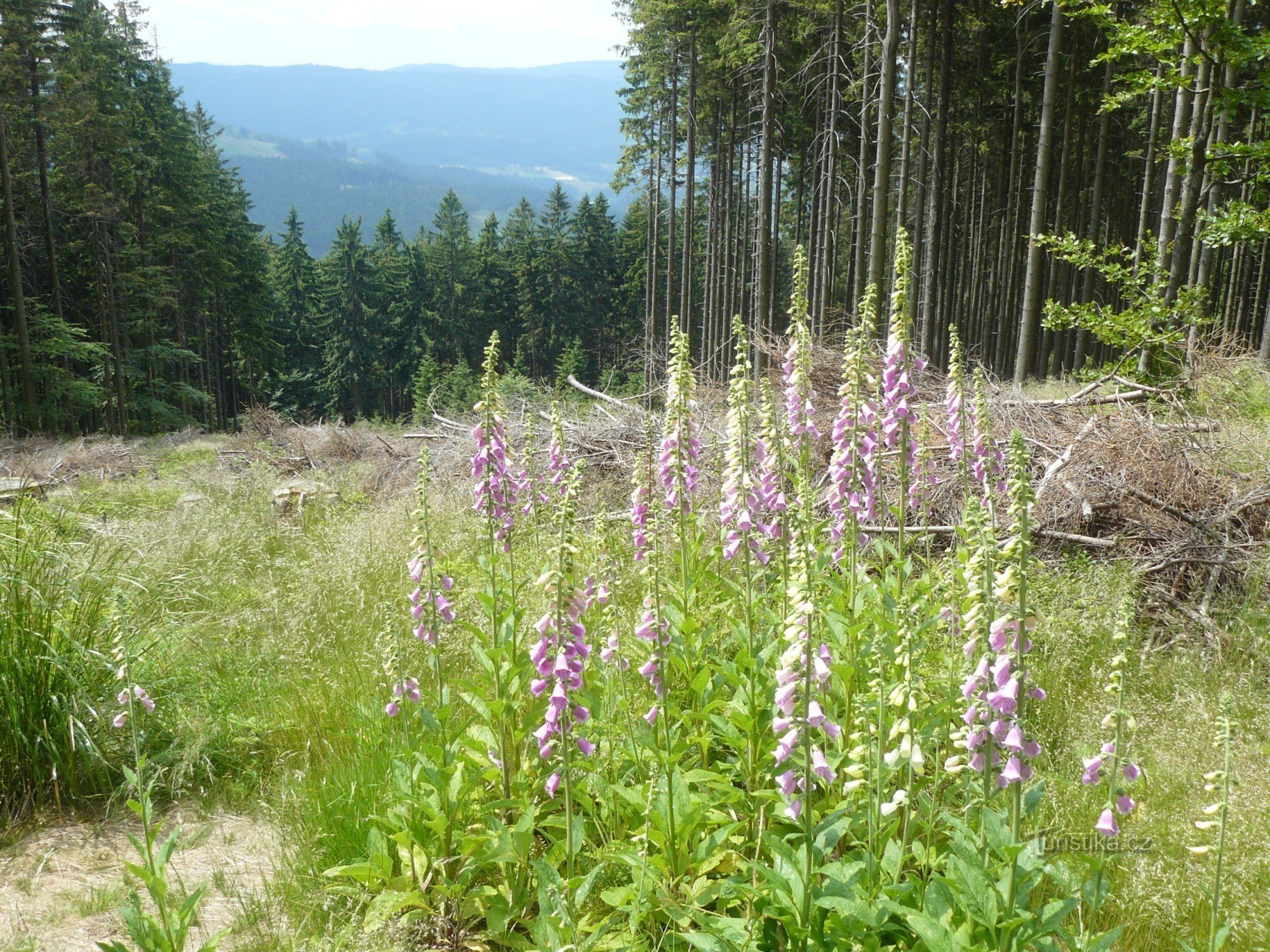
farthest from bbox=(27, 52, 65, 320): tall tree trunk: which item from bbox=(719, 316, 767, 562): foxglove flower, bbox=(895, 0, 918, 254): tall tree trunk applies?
bbox=(719, 316, 767, 562): foxglove flower

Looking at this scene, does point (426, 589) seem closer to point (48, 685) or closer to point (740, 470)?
point (740, 470)

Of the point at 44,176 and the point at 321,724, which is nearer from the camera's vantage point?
A: the point at 321,724

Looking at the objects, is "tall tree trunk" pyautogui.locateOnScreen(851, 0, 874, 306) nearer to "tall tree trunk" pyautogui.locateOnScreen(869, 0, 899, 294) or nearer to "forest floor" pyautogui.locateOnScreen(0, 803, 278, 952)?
"tall tree trunk" pyautogui.locateOnScreen(869, 0, 899, 294)

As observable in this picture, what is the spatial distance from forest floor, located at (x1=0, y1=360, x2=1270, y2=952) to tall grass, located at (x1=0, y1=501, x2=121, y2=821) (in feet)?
0.70

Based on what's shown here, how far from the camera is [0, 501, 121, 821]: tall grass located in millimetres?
4062

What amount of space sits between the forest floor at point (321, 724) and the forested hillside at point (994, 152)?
2887mm

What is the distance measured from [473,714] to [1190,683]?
4.22 meters

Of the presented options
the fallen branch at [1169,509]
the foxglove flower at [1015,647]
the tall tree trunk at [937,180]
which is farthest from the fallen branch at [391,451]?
the foxglove flower at [1015,647]

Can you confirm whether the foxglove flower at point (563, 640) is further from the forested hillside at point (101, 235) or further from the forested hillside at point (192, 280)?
the forested hillside at point (101, 235)

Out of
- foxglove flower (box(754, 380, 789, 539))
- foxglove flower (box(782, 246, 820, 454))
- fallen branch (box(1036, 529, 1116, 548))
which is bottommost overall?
fallen branch (box(1036, 529, 1116, 548))

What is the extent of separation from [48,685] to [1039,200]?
14.3m

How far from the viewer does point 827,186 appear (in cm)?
2286

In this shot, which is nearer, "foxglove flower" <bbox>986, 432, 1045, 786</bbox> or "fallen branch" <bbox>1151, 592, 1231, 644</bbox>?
"foxglove flower" <bbox>986, 432, 1045, 786</bbox>

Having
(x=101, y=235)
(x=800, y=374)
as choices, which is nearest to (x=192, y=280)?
(x=101, y=235)
